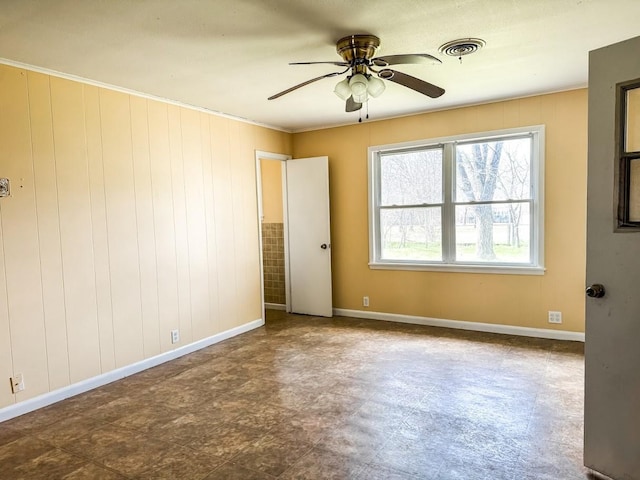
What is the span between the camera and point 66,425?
111 inches

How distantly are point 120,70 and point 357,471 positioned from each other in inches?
127

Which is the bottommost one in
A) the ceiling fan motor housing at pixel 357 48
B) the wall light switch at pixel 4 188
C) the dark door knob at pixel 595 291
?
the dark door knob at pixel 595 291

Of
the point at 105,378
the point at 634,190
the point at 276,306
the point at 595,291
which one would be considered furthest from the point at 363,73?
the point at 276,306

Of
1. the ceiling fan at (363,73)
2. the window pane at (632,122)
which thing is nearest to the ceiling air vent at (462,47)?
the ceiling fan at (363,73)

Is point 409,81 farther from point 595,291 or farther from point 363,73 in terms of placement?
point 595,291

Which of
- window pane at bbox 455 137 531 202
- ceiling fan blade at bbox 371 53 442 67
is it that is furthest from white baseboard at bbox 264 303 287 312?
ceiling fan blade at bbox 371 53 442 67

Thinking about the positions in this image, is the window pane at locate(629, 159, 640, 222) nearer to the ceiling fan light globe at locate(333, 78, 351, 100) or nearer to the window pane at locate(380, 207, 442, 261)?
the ceiling fan light globe at locate(333, 78, 351, 100)

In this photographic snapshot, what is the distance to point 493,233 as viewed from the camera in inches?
181

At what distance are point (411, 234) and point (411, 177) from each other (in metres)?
0.70

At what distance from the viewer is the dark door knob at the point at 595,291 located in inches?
79.0

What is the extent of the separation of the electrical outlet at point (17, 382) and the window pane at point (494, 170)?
4376 millimetres

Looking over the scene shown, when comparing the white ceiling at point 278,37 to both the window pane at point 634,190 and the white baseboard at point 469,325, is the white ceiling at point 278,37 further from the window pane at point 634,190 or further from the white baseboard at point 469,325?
Answer: the white baseboard at point 469,325

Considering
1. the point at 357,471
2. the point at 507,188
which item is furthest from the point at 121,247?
the point at 507,188

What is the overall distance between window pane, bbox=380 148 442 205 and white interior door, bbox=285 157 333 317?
78cm
